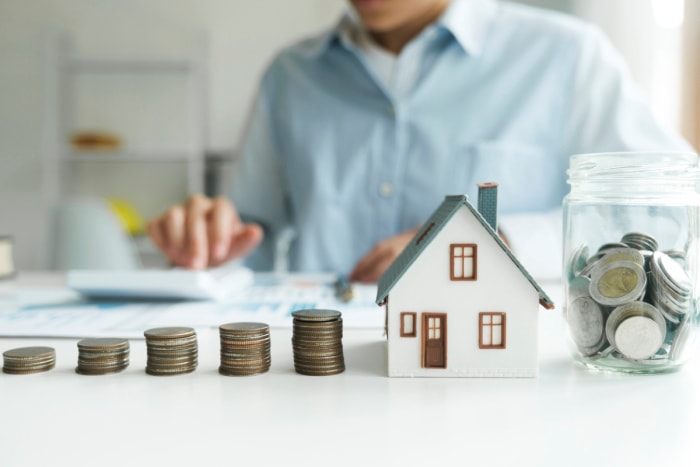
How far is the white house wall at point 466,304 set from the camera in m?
0.48

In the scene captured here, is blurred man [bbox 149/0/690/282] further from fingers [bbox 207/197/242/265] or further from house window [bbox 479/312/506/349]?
house window [bbox 479/312/506/349]

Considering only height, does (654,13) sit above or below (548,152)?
above

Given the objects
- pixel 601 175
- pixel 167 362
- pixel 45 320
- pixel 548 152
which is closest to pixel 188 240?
pixel 45 320

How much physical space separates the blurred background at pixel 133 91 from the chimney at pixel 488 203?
2.77 meters

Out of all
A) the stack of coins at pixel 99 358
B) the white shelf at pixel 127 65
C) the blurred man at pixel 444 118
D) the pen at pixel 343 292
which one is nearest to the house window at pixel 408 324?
the stack of coins at pixel 99 358

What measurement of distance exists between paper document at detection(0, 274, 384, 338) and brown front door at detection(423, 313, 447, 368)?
190 mm

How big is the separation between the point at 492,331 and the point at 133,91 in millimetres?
3201

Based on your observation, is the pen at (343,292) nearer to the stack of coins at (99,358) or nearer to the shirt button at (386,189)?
the stack of coins at (99,358)

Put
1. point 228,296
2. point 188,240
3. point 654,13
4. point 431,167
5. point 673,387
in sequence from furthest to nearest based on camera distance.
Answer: point 654,13, point 431,167, point 188,240, point 228,296, point 673,387

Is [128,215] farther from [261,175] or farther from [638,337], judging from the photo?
[638,337]

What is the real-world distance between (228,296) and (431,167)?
64 centimetres

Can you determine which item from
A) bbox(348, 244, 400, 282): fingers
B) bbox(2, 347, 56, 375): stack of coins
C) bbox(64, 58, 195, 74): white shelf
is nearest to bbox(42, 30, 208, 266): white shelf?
bbox(64, 58, 195, 74): white shelf

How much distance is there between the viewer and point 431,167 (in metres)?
1.37

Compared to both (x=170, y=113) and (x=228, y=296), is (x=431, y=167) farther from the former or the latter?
(x=170, y=113)
